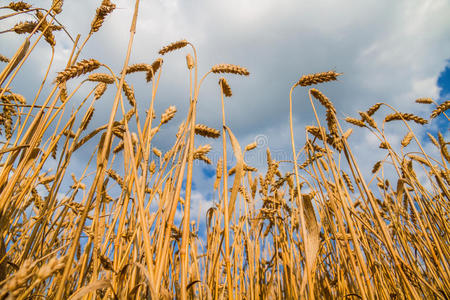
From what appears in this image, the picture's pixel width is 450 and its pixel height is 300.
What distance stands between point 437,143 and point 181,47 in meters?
3.19

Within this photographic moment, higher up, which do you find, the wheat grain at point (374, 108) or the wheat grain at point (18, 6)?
the wheat grain at point (374, 108)

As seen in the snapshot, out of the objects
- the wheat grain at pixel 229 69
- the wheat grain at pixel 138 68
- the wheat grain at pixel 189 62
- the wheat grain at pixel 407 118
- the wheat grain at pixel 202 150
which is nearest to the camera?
the wheat grain at pixel 189 62

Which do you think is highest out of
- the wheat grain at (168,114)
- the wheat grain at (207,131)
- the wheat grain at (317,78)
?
the wheat grain at (317,78)

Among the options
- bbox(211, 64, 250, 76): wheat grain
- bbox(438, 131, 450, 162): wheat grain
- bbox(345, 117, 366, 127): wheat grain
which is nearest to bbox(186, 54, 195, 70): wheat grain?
bbox(211, 64, 250, 76): wheat grain

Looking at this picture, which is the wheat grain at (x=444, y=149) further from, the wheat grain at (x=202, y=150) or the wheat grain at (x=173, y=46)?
the wheat grain at (x=173, y=46)

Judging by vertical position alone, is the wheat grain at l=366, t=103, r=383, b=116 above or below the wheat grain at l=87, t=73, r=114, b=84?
above

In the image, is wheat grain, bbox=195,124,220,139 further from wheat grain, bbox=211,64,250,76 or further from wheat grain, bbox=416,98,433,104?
wheat grain, bbox=416,98,433,104

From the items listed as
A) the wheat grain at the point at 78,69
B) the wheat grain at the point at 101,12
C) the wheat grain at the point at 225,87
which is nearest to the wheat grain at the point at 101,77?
the wheat grain at the point at 78,69

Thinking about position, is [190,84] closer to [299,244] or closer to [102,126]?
[102,126]

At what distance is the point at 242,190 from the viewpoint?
2.59 meters

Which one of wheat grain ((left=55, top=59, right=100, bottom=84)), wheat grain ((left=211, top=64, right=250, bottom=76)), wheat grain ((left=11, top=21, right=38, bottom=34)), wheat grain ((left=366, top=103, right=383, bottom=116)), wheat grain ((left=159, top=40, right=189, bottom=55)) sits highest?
wheat grain ((left=366, top=103, right=383, bottom=116))

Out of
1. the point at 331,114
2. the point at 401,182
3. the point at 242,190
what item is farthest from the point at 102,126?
the point at 401,182

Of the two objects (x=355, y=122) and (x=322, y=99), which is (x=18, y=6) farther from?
(x=355, y=122)

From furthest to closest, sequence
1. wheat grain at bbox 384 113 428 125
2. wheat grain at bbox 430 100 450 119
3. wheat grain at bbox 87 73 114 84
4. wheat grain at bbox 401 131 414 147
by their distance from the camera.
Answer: wheat grain at bbox 401 131 414 147
wheat grain at bbox 384 113 428 125
wheat grain at bbox 430 100 450 119
wheat grain at bbox 87 73 114 84
